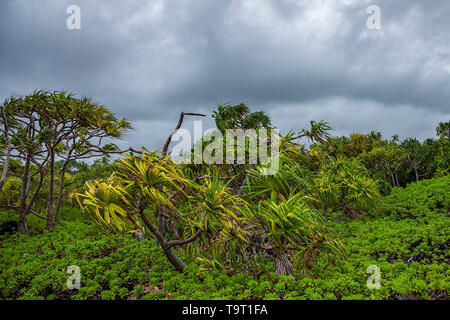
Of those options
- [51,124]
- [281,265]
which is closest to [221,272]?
[281,265]

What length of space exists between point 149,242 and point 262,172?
11.3 feet

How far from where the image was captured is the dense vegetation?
3.37m

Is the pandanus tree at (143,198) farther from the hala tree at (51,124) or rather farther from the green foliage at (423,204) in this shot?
the green foliage at (423,204)

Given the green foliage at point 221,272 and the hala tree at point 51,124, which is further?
the hala tree at point 51,124

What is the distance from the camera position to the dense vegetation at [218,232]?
11.1 feet

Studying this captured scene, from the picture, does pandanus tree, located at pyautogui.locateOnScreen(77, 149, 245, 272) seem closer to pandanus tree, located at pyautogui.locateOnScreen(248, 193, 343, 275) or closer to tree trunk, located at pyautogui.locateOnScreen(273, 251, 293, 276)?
pandanus tree, located at pyautogui.locateOnScreen(248, 193, 343, 275)

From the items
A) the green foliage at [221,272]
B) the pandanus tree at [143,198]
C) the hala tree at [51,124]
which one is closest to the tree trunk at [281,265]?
the green foliage at [221,272]

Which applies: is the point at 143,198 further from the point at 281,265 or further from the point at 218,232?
the point at 281,265

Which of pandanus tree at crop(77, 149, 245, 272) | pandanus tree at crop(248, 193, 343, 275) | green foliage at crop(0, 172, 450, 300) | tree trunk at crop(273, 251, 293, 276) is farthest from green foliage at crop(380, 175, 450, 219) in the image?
pandanus tree at crop(77, 149, 245, 272)

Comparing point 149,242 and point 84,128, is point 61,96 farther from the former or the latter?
point 149,242
